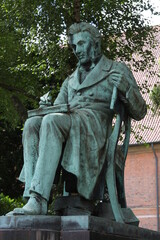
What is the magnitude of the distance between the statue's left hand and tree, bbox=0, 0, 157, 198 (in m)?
9.84

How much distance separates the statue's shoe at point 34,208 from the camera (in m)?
4.72

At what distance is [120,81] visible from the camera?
5.71 meters

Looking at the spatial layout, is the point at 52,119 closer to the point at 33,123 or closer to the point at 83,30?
the point at 33,123

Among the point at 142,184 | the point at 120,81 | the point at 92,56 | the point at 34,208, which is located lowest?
the point at 34,208

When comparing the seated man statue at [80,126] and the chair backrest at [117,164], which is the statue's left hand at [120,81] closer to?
the seated man statue at [80,126]

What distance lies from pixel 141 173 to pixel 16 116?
13075 mm

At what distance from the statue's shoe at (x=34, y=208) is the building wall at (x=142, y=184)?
2372 centimetres

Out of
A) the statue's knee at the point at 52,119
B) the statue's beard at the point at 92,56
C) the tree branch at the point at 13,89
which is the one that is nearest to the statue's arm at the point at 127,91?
the statue's beard at the point at 92,56

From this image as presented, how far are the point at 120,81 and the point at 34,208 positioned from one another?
1.54 meters

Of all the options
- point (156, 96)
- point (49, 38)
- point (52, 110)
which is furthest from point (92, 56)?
point (156, 96)

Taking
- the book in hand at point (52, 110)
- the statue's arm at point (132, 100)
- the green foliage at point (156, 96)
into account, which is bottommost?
the book in hand at point (52, 110)

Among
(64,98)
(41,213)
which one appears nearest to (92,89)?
(64,98)

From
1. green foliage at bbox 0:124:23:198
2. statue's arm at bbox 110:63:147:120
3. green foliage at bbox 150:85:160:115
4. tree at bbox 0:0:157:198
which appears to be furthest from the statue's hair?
green foliage at bbox 0:124:23:198

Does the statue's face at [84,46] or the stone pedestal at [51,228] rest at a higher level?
the statue's face at [84,46]
